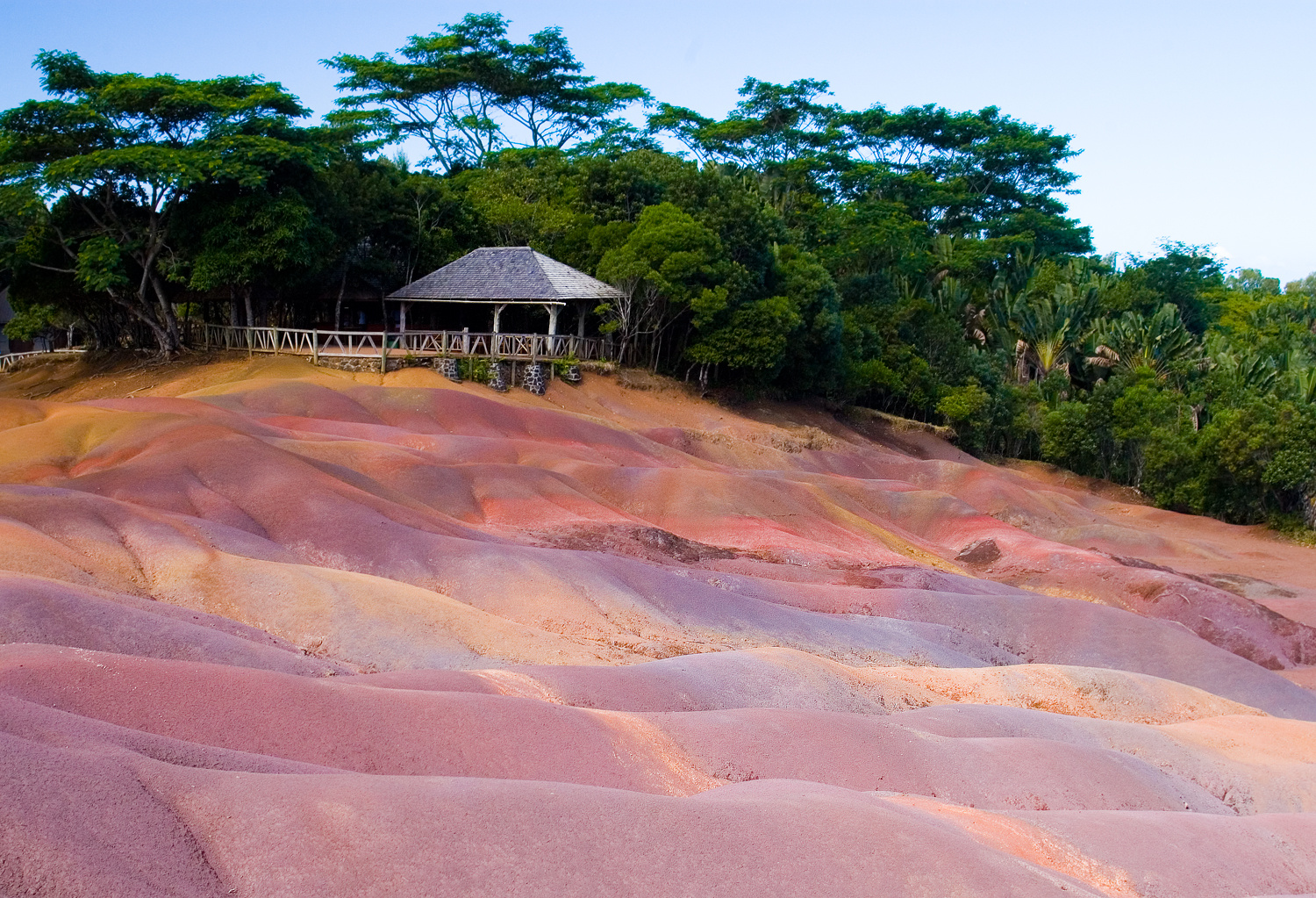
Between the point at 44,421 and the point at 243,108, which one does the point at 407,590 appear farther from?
the point at 243,108

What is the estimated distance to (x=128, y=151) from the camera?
1683 inches

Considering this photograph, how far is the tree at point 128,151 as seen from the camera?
4316 centimetres

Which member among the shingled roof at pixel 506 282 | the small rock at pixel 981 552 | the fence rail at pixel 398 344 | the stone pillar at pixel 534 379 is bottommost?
the small rock at pixel 981 552

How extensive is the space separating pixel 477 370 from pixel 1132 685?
2912cm

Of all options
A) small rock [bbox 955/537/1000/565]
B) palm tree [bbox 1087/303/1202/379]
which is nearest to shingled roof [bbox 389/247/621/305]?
small rock [bbox 955/537/1000/565]

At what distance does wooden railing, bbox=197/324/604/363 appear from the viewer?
1833 inches

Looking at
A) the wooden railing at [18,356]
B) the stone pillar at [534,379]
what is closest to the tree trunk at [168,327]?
the wooden railing at [18,356]

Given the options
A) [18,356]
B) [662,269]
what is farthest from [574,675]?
[18,356]

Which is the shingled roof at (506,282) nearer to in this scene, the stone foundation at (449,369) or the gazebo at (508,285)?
the gazebo at (508,285)

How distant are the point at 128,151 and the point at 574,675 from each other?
112ft

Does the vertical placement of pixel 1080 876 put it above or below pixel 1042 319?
below

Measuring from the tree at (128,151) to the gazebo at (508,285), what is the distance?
7.37 meters

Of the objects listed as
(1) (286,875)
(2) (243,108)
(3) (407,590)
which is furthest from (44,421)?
(1) (286,875)

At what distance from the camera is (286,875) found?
Answer: 360 inches
